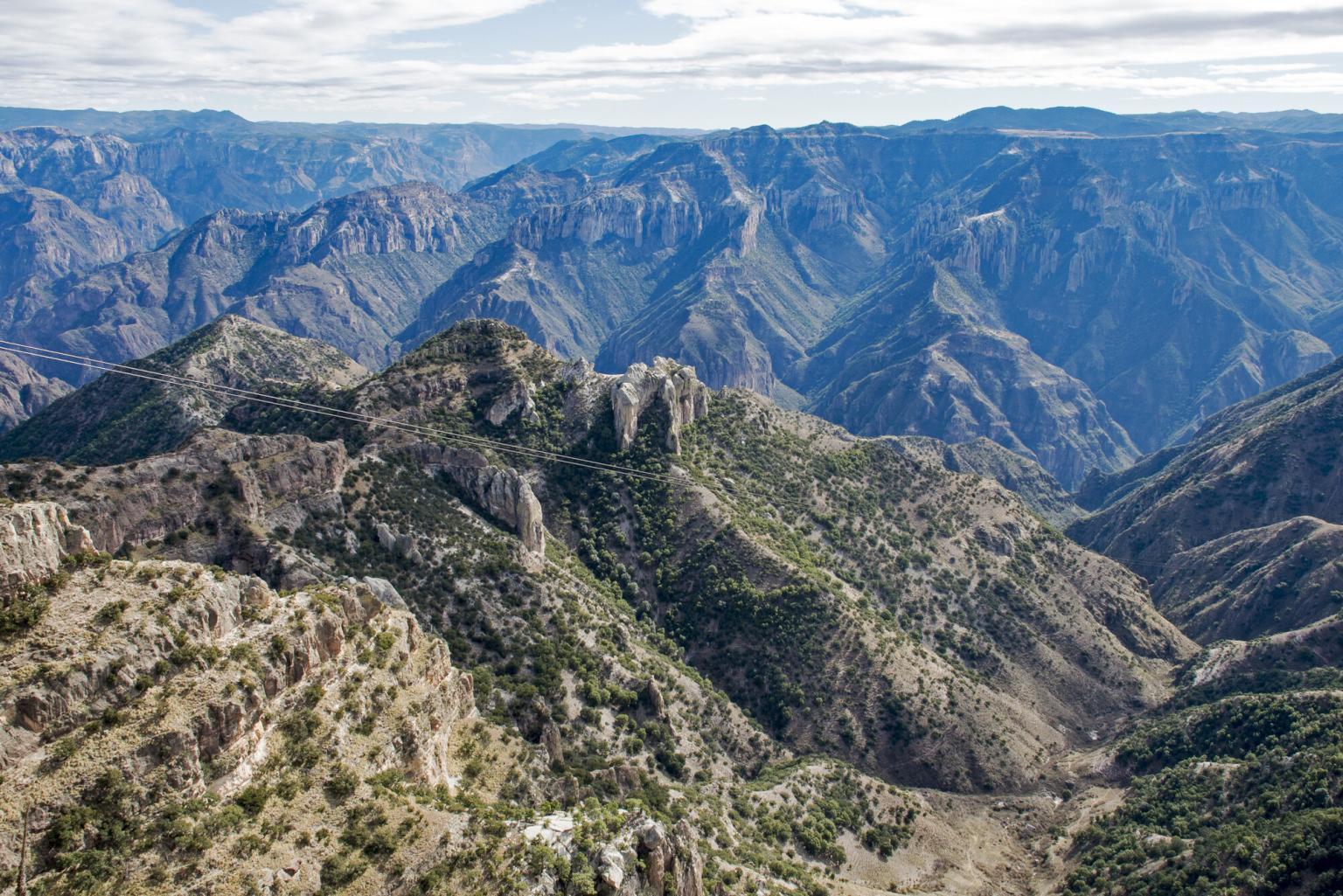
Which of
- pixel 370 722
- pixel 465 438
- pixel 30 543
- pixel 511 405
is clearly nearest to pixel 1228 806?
pixel 370 722

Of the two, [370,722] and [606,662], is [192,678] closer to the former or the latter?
[370,722]

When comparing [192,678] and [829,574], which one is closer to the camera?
[192,678]

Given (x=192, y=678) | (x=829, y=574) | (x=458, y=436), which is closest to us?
(x=192, y=678)

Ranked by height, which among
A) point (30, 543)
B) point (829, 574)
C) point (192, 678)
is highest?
point (30, 543)

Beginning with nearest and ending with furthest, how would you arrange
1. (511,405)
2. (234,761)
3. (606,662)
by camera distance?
(234,761)
(606,662)
(511,405)

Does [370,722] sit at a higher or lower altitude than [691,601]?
higher

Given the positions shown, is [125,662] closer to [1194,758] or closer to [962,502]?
[1194,758]

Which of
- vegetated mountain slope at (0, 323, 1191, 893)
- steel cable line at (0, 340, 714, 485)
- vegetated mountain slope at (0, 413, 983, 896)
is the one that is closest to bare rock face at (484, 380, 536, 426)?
vegetated mountain slope at (0, 323, 1191, 893)

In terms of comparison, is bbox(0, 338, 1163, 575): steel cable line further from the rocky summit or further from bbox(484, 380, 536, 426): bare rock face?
bbox(484, 380, 536, 426): bare rock face
